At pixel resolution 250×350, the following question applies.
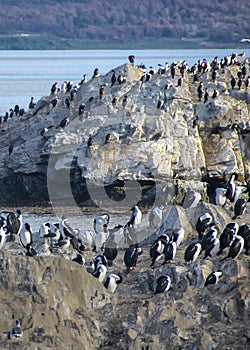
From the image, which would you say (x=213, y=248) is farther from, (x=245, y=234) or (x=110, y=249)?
(x=110, y=249)

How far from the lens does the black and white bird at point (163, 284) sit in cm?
1442

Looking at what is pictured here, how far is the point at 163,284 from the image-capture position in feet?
48.0

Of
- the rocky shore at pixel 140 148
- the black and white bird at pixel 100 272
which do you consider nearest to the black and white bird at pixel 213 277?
the rocky shore at pixel 140 148

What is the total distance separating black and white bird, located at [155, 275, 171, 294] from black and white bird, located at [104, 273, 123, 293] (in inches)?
27.0

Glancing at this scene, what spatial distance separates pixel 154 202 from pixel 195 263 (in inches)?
376

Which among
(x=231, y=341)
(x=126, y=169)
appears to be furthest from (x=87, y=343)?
(x=126, y=169)

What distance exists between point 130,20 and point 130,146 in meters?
137

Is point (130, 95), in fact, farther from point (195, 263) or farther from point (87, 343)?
point (87, 343)

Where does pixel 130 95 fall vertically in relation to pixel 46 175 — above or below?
above

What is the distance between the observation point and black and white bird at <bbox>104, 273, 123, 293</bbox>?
15.0m

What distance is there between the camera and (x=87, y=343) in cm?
1175

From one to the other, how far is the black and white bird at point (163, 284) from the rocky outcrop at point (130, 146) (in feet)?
32.2

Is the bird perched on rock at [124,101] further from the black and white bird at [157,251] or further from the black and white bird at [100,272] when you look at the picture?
the black and white bird at [100,272]

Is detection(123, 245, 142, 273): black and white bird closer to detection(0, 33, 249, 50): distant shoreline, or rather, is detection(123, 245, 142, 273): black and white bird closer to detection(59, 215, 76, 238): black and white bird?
detection(59, 215, 76, 238): black and white bird
